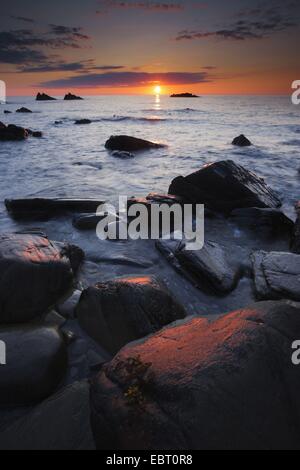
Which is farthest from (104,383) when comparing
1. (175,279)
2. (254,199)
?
(254,199)

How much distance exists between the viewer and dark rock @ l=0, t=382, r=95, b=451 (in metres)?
2.24

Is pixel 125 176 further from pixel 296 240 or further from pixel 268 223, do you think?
pixel 296 240

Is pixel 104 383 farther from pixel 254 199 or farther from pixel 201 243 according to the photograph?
pixel 254 199

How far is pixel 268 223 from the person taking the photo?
609 centimetres

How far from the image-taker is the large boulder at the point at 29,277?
3395 mm

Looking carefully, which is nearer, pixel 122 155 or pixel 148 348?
pixel 148 348

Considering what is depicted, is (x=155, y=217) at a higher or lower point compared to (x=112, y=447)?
higher

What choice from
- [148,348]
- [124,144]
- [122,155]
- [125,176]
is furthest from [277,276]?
[124,144]

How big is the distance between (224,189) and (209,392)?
18.0 feet

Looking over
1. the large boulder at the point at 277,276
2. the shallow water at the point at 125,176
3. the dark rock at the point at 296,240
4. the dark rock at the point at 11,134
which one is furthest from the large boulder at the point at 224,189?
the dark rock at the point at 11,134

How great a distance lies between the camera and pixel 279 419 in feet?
6.40

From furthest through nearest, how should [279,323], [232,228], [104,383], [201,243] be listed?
[232,228] → [201,243] → [279,323] → [104,383]

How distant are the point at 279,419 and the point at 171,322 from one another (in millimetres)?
1498

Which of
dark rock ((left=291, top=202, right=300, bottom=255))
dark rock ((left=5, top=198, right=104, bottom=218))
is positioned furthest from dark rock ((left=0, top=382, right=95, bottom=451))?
dark rock ((left=5, top=198, right=104, bottom=218))
